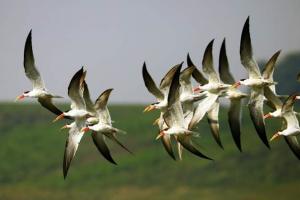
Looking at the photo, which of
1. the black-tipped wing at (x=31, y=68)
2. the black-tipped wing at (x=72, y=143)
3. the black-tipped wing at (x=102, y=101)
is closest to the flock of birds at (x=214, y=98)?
the black-tipped wing at (x=102, y=101)

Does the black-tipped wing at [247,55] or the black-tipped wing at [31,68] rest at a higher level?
the black-tipped wing at [31,68]

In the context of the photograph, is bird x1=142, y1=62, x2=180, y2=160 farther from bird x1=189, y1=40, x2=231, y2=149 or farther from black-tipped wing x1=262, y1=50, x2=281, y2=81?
black-tipped wing x1=262, y1=50, x2=281, y2=81

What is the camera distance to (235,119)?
11883 mm

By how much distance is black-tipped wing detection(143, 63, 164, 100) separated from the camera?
11.9 meters

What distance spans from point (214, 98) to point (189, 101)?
1.91 ft

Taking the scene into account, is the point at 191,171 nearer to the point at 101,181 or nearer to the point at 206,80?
the point at 101,181

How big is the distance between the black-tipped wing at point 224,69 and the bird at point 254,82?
191mm

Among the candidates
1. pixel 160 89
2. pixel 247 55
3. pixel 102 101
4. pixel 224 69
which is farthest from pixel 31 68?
pixel 247 55

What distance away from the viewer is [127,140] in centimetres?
4769

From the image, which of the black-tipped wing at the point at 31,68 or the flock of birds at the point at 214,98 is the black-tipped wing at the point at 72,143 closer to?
the black-tipped wing at the point at 31,68

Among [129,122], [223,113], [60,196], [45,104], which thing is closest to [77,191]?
[60,196]

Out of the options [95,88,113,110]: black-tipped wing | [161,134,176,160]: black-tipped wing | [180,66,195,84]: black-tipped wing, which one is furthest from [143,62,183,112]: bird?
[95,88,113,110]: black-tipped wing

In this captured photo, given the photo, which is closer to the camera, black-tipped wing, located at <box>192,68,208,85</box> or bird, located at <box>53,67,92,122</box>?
bird, located at <box>53,67,92,122</box>

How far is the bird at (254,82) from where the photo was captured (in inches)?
439
